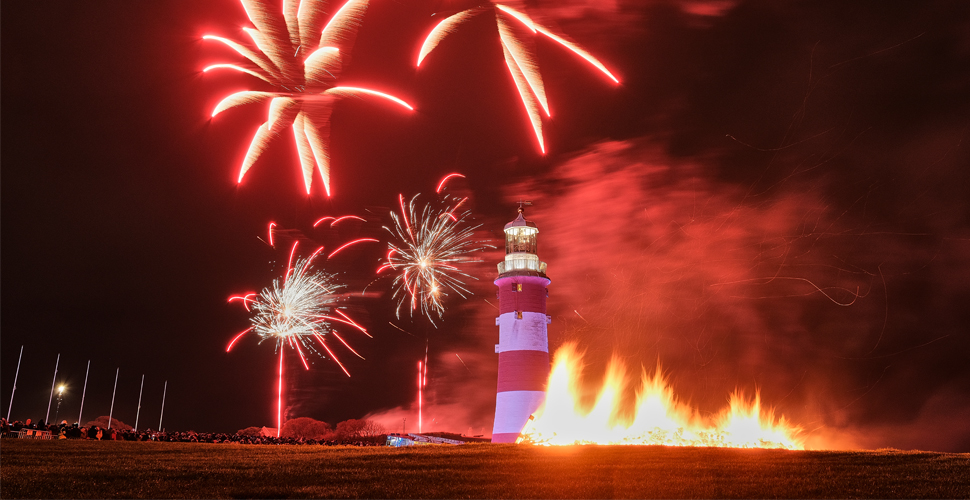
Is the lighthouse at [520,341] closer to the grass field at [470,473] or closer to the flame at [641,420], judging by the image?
the flame at [641,420]

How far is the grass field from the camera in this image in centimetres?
2094

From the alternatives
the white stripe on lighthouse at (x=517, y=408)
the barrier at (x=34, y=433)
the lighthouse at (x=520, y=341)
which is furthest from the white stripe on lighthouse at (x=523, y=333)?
the barrier at (x=34, y=433)

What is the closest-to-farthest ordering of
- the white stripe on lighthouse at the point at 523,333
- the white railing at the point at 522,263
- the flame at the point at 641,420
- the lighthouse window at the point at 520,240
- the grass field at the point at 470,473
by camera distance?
the grass field at the point at 470,473 < the flame at the point at 641,420 < the white stripe on lighthouse at the point at 523,333 < the white railing at the point at 522,263 < the lighthouse window at the point at 520,240

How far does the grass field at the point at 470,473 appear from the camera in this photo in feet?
68.7

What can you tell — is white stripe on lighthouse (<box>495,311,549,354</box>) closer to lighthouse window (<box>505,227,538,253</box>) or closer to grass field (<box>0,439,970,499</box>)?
lighthouse window (<box>505,227,538,253</box>)

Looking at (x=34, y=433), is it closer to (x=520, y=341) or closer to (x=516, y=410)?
(x=516, y=410)

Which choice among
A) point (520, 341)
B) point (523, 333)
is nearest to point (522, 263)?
point (523, 333)

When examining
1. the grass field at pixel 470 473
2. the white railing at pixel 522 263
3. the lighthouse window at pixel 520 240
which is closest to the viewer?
the grass field at pixel 470 473

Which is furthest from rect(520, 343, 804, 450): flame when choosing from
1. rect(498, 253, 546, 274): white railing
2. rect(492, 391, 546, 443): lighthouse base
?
rect(498, 253, 546, 274): white railing

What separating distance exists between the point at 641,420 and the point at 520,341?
945 cm

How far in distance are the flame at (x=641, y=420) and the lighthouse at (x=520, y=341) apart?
0.99 m

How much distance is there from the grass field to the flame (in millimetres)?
5927

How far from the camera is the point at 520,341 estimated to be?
47250 mm

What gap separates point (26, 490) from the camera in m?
19.9
